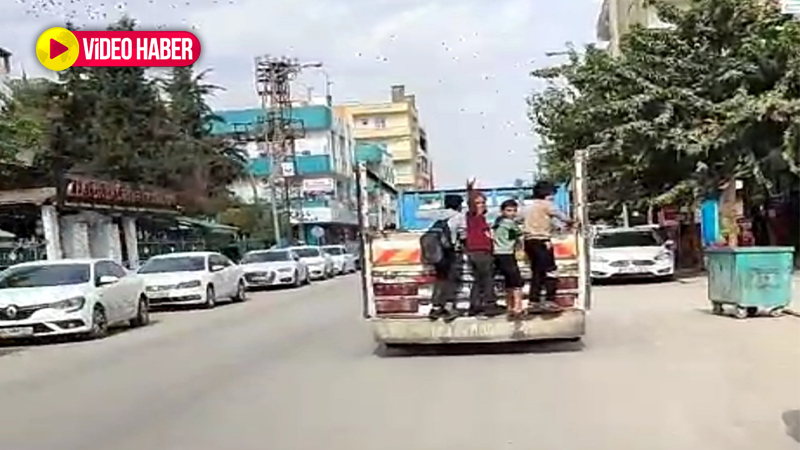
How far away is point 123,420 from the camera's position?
33.5ft

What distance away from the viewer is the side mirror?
2047 centimetres

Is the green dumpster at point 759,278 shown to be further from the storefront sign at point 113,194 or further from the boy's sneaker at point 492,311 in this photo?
the storefront sign at point 113,194

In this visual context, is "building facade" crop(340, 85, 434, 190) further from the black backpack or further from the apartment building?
the black backpack

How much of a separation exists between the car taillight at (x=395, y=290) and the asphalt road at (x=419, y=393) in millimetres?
764

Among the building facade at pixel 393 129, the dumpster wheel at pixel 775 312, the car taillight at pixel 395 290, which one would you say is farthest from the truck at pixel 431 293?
the building facade at pixel 393 129

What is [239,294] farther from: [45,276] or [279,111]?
[279,111]

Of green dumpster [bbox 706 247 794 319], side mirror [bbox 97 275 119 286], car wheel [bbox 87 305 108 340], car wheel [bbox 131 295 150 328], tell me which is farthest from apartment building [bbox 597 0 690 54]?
car wheel [bbox 87 305 108 340]

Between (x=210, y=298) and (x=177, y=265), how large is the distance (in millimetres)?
1309

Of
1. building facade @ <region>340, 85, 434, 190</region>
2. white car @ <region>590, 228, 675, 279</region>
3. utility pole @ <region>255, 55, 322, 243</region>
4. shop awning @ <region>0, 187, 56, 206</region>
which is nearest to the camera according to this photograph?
white car @ <region>590, 228, 675, 279</region>

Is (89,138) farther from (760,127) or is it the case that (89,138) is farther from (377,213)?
(377,213)

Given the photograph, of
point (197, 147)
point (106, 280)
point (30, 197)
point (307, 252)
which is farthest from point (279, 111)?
point (106, 280)

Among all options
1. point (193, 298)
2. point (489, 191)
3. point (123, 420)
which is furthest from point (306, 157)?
point (123, 420)

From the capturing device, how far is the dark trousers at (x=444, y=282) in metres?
13.9

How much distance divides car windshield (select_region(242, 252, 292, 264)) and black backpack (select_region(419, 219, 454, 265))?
1040 inches
